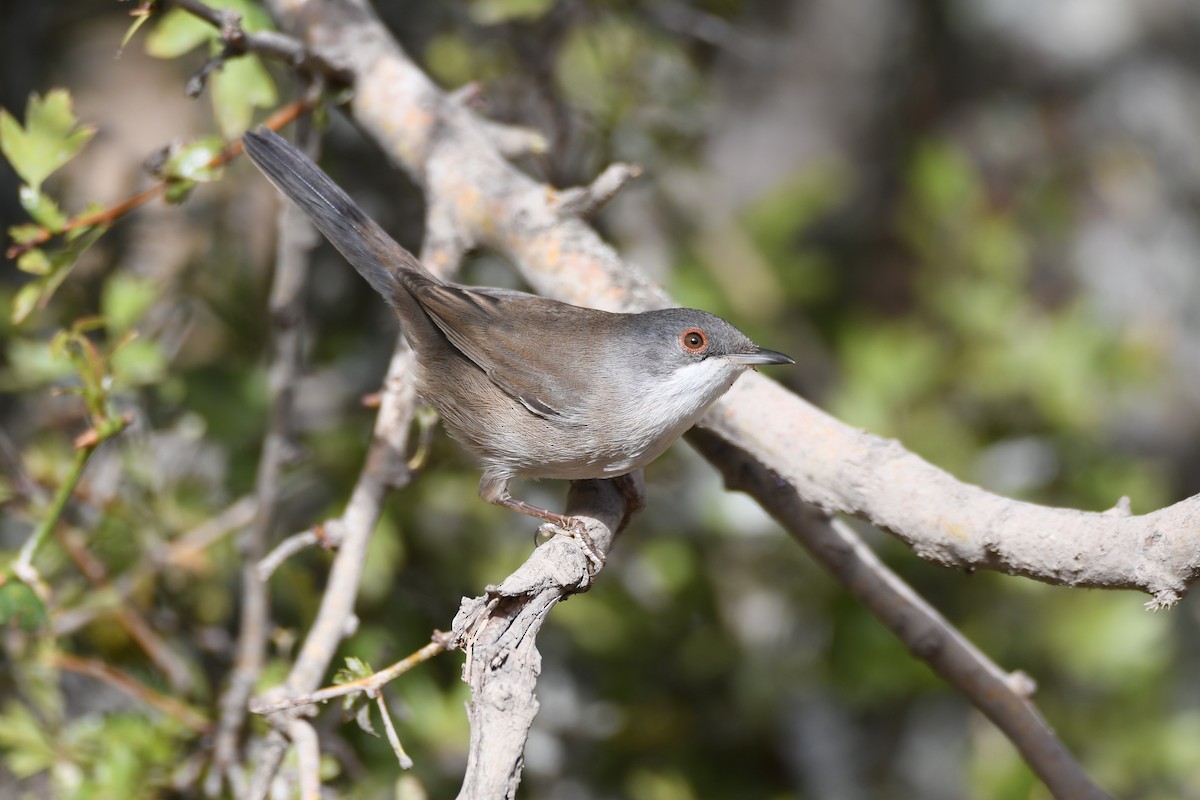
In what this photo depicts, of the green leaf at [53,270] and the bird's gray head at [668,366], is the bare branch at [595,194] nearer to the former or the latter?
the bird's gray head at [668,366]

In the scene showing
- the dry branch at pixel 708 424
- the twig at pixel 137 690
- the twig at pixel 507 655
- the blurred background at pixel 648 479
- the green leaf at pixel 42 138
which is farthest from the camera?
the blurred background at pixel 648 479

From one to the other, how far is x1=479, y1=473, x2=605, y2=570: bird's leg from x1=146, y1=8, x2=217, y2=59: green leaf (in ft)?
4.65

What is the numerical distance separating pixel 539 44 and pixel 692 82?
74 centimetres

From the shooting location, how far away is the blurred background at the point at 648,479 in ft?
12.1

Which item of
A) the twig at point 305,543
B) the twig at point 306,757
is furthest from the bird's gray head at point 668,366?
the twig at point 306,757

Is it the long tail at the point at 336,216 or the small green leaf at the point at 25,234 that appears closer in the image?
the small green leaf at the point at 25,234

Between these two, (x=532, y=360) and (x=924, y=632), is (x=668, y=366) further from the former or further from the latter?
(x=924, y=632)

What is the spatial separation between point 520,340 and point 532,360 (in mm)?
75

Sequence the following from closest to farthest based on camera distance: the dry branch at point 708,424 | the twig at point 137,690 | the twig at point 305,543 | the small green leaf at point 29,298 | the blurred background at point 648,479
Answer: the dry branch at point 708,424, the twig at point 305,543, the small green leaf at point 29,298, the twig at point 137,690, the blurred background at point 648,479

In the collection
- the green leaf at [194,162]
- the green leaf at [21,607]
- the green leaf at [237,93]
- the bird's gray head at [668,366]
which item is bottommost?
the green leaf at [21,607]

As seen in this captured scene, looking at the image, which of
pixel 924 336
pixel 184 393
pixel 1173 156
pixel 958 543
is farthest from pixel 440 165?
pixel 1173 156

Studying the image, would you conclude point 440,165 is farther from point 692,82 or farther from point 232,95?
point 692,82

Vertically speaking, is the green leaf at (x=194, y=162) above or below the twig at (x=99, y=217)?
above

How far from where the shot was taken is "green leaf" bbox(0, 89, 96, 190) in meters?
2.79
